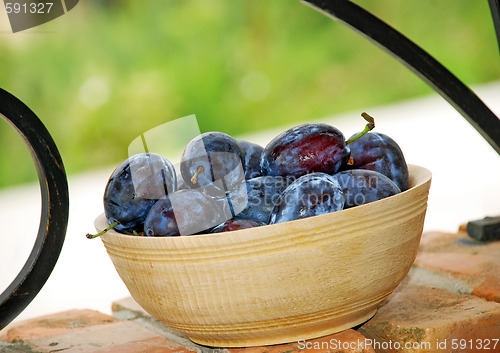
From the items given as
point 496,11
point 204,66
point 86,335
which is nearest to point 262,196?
point 86,335

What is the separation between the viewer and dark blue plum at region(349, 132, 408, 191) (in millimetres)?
620

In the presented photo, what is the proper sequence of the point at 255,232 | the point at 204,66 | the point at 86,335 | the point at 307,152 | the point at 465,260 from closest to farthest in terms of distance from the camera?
1. the point at 255,232
2. the point at 307,152
3. the point at 86,335
4. the point at 465,260
5. the point at 204,66

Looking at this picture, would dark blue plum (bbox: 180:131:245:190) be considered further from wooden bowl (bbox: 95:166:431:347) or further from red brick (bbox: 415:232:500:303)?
red brick (bbox: 415:232:500:303)

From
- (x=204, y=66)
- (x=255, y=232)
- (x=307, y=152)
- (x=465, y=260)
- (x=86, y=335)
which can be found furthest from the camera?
(x=204, y=66)

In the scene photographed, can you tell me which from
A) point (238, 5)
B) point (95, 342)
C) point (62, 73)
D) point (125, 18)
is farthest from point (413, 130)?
point (95, 342)

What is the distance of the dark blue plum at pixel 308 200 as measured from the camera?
0.52 metres

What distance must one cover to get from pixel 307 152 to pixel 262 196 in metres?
0.07

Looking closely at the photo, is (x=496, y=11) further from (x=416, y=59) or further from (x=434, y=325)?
(x=434, y=325)

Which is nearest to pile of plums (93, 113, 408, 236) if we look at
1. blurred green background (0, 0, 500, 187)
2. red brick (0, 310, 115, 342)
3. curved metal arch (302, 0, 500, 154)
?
curved metal arch (302, 0, 500, 154)

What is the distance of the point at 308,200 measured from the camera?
1.71 feet

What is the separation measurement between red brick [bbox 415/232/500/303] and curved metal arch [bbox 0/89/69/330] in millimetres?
498

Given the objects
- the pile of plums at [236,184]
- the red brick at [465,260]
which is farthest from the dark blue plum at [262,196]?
the red brick at [465,260]

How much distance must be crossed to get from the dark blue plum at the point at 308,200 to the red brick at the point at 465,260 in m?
0.29

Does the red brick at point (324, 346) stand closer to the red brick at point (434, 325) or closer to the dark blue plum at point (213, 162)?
the red brick at point (434, 325)
